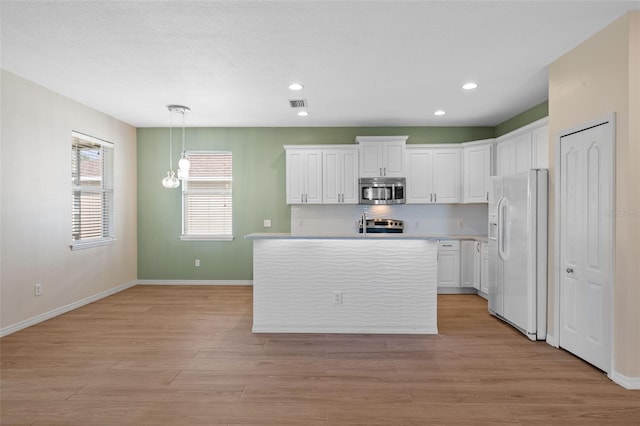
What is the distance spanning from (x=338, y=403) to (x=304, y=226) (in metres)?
4.11

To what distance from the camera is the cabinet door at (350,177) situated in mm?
6090

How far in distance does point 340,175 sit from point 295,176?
0.75 m

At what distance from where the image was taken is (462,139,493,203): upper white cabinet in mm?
5906

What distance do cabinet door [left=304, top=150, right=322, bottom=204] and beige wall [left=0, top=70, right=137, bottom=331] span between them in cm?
A: 320

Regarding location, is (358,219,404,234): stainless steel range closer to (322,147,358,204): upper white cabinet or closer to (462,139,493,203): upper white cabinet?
(322,147,358,204): upper white cabinet

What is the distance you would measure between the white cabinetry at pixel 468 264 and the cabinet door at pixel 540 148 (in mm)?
1673

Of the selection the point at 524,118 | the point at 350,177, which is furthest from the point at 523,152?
the point at 350,177

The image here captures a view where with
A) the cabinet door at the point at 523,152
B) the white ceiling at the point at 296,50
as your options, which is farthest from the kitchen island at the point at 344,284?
the cabinet door at the point at 523,152

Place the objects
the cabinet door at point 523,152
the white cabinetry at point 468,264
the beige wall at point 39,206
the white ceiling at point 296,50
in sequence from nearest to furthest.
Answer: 1. the white ceiling at point 296,50
2. the beige wall at point 39,206
3. the cabinet door at point 523,152
4. the white cabinetry at point 468,264

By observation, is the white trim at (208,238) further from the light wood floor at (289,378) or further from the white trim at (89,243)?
the light wood floor at (289,378)

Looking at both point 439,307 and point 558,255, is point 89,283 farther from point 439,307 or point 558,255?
point 558,255

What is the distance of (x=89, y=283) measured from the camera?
5324mm

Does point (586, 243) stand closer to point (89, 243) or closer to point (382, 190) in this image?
point (382, 190)

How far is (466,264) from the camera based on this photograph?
593 centimetres
